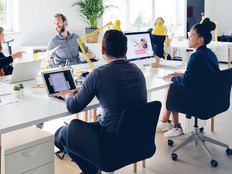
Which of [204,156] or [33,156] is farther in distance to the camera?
[204,156]

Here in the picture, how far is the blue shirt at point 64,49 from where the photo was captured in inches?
170

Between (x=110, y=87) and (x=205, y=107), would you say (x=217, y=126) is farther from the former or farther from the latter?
(x=110, y=87)

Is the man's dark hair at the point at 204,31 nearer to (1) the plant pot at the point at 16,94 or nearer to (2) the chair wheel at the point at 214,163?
(2) the chair wheel at the point at 214,163

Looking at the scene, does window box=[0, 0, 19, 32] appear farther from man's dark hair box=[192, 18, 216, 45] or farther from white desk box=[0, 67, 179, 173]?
man's dark hair box=[192, 18, 216, 45]

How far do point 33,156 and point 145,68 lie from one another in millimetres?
2003

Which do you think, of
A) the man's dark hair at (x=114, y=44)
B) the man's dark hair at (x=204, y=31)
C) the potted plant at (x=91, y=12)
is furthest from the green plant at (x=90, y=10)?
the man's dark hair at (x=114, y=44)

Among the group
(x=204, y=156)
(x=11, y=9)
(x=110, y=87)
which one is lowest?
(x=204, y=156)

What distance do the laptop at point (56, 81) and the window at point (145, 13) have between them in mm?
4612

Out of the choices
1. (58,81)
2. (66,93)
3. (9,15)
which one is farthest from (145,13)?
(66,93)

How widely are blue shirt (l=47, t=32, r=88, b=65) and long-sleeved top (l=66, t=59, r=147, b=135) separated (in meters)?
2.31

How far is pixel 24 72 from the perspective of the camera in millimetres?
2955

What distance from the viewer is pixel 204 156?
3.19 m

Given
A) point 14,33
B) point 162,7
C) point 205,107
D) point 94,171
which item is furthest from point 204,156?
point 162,7

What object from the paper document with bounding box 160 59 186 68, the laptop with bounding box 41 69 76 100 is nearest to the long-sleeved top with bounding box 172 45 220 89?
the paper document with bounding box 160 59 186 68
